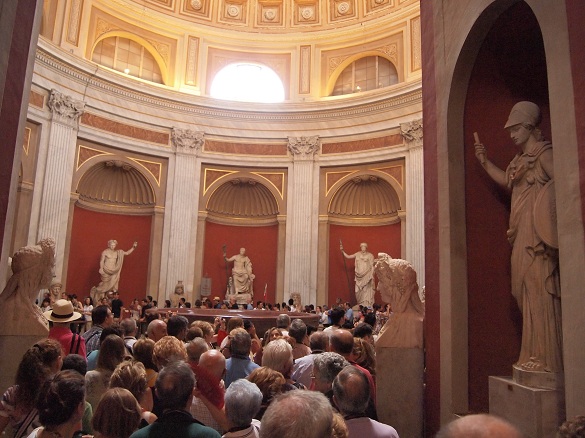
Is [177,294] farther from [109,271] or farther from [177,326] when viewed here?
[177,326]

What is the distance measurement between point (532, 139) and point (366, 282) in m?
12.9

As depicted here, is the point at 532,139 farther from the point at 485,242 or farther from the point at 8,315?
the point at 8,315

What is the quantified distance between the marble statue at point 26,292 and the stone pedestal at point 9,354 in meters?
0.06

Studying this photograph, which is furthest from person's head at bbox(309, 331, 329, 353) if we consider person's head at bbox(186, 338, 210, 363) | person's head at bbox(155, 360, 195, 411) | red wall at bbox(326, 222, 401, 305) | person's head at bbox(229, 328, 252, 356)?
red wall at bbox(326, 222, 401, 305)

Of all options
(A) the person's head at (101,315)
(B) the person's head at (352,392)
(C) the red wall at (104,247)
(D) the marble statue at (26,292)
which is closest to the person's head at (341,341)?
(B) the person's head at (352,392)

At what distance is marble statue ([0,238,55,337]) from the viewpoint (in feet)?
16.5

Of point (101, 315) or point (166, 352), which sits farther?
point (101, 315)

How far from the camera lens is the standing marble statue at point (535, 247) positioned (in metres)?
3.42

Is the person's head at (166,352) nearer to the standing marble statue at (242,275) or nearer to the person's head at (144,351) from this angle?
the person's head at (144,351)

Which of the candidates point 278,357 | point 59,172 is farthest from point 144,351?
point 59,172

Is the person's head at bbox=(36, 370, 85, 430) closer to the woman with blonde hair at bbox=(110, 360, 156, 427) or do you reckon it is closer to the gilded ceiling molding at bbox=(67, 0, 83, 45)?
the woman with blonde hair at bbox=(110, 360, 156, 427)

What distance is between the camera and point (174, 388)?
2.52 meters

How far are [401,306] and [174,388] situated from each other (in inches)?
120

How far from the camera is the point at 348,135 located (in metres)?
17.1
